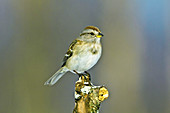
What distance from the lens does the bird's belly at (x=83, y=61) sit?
114 cm

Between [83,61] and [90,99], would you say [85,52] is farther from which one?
[90,99]

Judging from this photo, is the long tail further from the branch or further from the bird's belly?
the branch

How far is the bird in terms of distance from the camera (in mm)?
1148

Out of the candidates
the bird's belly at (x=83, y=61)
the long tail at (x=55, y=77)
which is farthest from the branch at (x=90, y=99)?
the long tail at (x=55, y=77)

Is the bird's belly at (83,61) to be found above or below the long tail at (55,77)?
above

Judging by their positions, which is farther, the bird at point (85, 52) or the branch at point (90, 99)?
the bird at point (85, 52)

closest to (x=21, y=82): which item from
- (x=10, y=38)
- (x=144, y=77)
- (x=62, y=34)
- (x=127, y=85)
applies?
(x=10, y=38)

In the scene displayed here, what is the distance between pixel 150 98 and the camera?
216 cm

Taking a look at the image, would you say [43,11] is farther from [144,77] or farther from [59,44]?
[144,77]

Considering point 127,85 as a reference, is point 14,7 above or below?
above

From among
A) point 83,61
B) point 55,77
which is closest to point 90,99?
point 83,61

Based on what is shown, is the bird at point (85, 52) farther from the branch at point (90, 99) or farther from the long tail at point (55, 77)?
the branch at point (90, 99)

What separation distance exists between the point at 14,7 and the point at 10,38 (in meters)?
0.24

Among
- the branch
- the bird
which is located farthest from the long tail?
the branch
